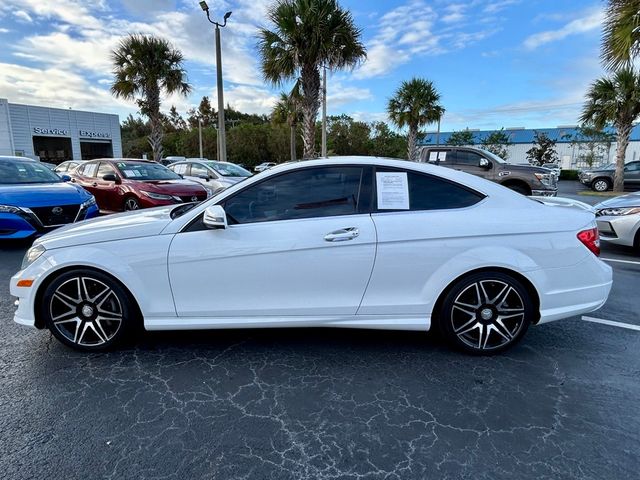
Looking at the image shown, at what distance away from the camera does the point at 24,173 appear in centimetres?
730

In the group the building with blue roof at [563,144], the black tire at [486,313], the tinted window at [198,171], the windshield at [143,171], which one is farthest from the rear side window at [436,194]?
the building with blue roof at [563,144]

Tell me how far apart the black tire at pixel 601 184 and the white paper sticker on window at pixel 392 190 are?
21.9m

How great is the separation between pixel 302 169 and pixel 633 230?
5.94 meters

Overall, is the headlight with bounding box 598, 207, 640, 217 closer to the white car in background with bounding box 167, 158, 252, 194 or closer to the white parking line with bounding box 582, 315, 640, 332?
the white parking line with bounding box 582, 315, 640, 332

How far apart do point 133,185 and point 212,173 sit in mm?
2828

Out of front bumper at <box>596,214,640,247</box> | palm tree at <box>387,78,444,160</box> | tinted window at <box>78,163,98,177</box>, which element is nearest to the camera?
front bumper at <box>596,214,640,247</box>

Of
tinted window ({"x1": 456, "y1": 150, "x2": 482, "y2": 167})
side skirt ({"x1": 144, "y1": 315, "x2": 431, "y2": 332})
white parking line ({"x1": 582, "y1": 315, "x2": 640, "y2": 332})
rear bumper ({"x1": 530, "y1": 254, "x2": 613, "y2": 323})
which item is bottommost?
white parking line ({"x1": 582, "y1": 315, "x2": 640, "y2": 332})

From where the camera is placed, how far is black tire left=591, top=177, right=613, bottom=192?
65.9ft

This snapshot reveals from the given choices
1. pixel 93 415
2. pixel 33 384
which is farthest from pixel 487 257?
pixel 33 384

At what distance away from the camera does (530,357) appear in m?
3.15

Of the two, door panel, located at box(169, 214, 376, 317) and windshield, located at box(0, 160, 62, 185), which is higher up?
windshield, located at box(0, 160, 62, 185)

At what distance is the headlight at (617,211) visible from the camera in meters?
6.33

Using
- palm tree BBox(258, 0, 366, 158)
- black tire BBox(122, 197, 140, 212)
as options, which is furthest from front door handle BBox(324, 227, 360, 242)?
palm tree BBox(258, 0, 366, 158)

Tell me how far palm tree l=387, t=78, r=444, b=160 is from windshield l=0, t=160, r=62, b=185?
2131 cm
